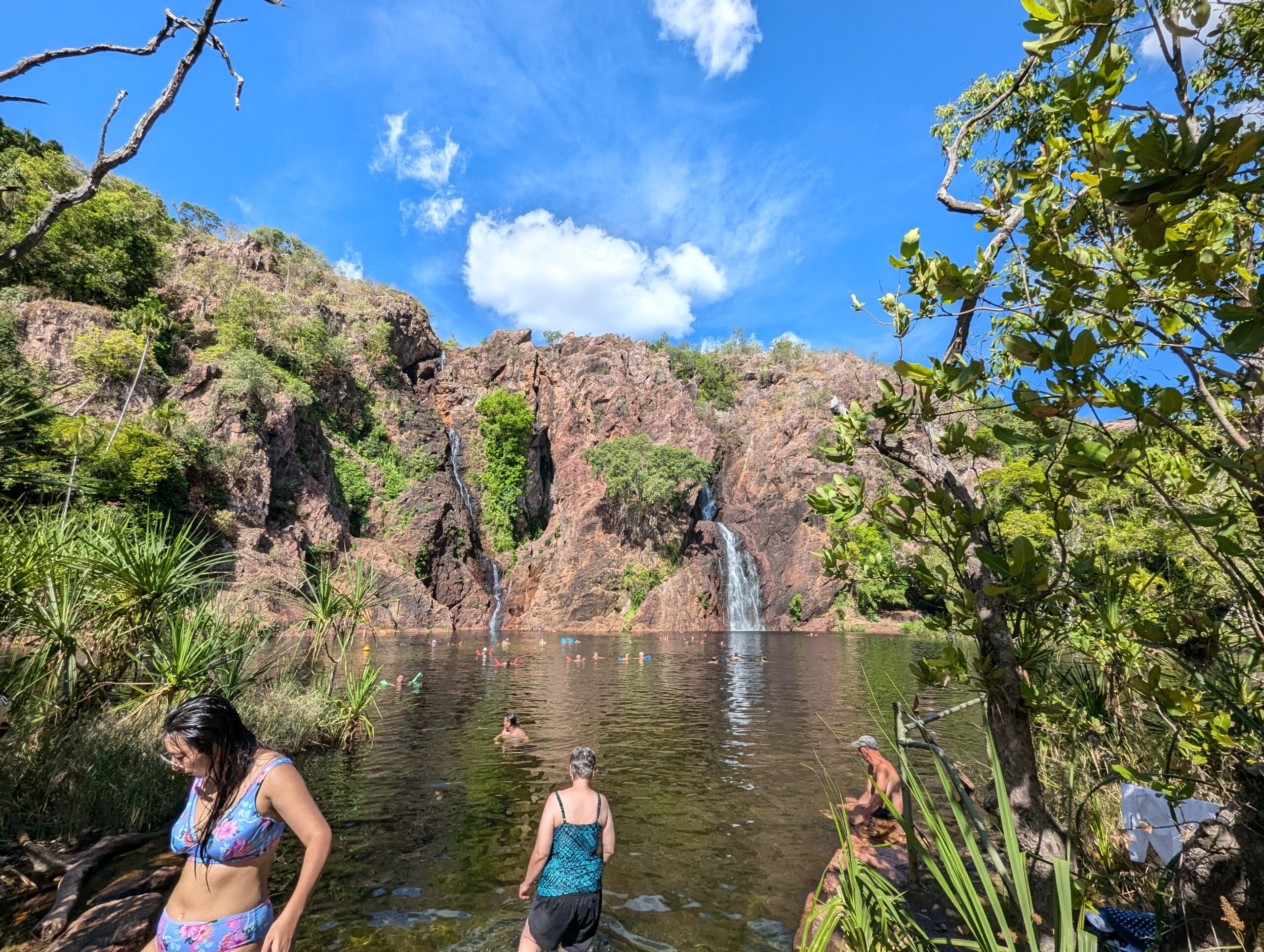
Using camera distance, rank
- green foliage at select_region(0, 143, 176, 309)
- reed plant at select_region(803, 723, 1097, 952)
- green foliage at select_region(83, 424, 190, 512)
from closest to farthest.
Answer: reed plant at select_region(803, 723, 1097, 952) → green foliage at select_region(83, 424, 190, 512) → green foliage at select_region(0, 143, 176, 309)

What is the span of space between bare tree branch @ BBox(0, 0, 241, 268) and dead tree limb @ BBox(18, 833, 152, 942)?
511 centimetres

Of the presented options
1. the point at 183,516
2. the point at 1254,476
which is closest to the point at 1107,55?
the point at 1254,476

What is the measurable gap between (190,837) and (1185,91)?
523 centimetres

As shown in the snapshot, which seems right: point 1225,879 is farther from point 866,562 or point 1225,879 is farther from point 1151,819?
point 1151,819

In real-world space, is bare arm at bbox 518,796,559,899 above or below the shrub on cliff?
below

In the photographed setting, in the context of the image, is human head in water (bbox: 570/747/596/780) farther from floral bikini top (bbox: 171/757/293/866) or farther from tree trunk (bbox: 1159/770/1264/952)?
tree trunk (bbox: 1159/770/1264/952)

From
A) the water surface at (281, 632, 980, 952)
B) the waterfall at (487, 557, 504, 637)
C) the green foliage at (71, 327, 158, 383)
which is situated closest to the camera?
the water surface at (281, 632, 980, 952)

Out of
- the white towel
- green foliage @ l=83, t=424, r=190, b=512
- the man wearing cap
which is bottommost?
the man wearing cap

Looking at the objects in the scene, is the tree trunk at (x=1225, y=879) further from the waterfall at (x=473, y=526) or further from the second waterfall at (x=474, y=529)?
the waterfall at (x=473, y=526)

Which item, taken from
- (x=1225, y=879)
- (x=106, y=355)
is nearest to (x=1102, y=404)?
(x=1225, y=879)

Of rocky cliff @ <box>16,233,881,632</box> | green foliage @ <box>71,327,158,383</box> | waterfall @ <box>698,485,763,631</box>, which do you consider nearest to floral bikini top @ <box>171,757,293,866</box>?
rocky cliff @ <box>16,233,881,632</box>

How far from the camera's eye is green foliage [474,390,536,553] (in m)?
47.8

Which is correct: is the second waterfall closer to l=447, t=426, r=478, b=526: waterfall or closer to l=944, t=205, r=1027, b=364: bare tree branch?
l=447, t=426, r=478, b=526: waterfall

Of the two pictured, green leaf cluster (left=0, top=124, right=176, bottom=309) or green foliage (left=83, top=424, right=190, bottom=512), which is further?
green leaf cluster (left=0, top=124, right=176, bottom=309)
